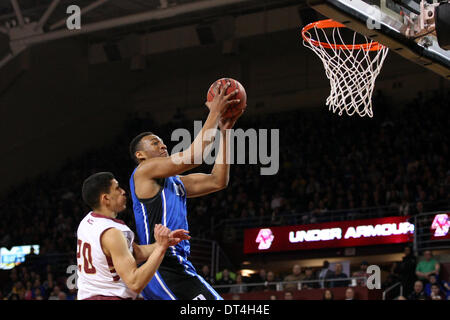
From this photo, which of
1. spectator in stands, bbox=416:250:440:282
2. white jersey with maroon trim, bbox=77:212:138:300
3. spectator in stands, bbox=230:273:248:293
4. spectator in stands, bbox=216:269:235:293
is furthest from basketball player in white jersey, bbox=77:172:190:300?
spectator in stands, bbox=216:269:235:293

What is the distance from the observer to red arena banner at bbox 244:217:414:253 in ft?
49.5

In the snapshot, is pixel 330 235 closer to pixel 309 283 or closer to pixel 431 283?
pixel 309 283

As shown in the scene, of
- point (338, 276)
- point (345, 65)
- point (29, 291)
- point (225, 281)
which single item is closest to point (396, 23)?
point (345, 65)

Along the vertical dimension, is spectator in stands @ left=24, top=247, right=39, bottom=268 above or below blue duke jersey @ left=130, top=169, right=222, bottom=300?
above

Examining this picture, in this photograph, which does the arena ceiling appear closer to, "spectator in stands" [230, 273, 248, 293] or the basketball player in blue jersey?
"spectator in stands" [230, 273, 248, 293]

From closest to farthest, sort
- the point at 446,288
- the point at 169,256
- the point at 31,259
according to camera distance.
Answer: the point at 169,256 < the point at 446,288 < the point at 31,259

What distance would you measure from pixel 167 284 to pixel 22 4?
54.5ft

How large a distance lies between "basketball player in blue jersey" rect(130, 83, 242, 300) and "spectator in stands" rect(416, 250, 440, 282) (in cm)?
889

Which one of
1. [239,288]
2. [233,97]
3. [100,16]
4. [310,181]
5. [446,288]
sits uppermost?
[100,16]

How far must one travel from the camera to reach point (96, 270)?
3986mm

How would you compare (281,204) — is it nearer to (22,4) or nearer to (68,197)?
(68,197)

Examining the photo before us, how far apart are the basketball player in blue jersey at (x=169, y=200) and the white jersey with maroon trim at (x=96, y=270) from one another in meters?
0.57

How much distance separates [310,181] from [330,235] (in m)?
2.22

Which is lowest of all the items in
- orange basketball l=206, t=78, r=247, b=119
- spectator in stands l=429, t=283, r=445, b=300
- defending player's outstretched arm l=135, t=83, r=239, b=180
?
spectator in stands l=429, t=283, r=445, b=300
